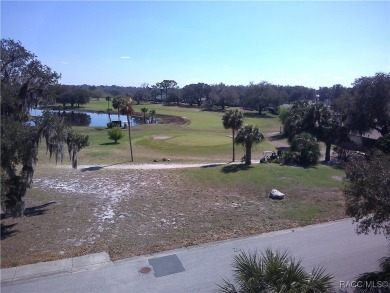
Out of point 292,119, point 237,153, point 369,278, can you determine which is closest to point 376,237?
point 369,278

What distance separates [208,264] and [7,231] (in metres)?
10.2

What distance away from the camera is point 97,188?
2302cm

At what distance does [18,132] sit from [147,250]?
25.3ft

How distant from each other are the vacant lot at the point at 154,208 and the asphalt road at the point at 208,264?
1.02 metres

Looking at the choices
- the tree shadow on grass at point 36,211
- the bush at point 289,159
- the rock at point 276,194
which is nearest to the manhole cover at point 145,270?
the tree shadow on grass at point 36,211

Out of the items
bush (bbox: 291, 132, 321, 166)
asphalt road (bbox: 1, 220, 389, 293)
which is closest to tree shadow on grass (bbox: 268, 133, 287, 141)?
bush (bbox: 291, 132, 321, 166)

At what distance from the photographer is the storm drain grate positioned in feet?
39.4

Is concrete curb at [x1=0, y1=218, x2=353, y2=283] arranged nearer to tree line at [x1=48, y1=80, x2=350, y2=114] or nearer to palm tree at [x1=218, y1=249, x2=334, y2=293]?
palm tree at [x1=218, y1=249, x2=334, y2=293]

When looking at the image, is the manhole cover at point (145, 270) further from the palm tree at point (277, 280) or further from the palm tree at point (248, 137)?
the palm tree at point (248, 137)

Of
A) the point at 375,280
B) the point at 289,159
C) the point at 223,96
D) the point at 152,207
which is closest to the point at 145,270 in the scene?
the point at 152,207

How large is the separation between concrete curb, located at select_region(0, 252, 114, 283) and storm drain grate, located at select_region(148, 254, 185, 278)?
1.72 m

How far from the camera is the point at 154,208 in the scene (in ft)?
62.4

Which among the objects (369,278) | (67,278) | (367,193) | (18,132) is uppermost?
(18,132)

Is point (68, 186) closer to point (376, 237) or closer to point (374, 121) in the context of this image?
point (376, 237)
